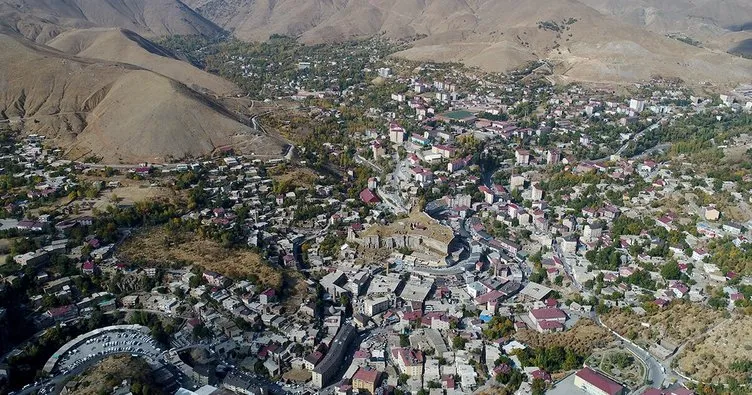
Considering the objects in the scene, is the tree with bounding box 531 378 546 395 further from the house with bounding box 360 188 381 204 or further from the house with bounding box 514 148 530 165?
the house with bounding box 514 148 530 165

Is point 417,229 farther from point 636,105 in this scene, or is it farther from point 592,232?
point 636,105

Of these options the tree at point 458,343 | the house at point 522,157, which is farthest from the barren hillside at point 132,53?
the tree at point 458,343

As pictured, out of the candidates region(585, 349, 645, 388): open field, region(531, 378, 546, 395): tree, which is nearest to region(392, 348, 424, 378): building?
region(531, 378, 546, 395): tree

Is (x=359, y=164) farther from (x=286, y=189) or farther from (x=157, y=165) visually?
(x=157, y=165)

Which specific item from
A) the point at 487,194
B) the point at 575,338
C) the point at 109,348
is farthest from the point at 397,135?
the point at 109,348

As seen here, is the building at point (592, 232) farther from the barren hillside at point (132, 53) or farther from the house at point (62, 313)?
the barren hillside at point (132, 53)
